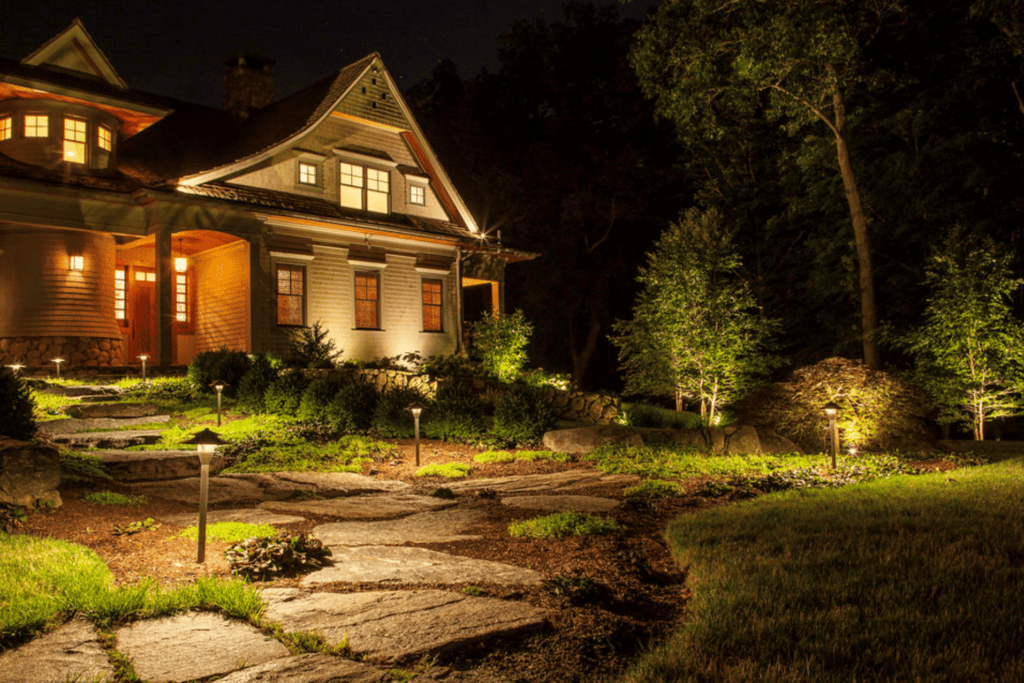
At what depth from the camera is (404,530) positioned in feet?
21.3

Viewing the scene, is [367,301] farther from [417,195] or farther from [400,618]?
[400,618]

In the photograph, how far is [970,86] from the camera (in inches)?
828

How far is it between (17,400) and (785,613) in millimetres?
8741

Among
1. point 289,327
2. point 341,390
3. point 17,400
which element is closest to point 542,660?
point 17,400

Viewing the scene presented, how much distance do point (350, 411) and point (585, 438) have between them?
428 centimetres

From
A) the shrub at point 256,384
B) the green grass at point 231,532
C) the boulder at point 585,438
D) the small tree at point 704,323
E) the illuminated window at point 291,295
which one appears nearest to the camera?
the green grass at point 231,532

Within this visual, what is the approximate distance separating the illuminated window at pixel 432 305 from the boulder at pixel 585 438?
10.5 m

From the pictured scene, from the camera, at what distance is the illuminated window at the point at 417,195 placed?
22500 millimetres

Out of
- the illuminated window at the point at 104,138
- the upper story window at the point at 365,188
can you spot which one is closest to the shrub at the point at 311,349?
the upper story window at the point at 365,188

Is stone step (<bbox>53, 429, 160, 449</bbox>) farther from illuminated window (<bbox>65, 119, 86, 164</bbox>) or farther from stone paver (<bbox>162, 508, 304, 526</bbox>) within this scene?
illuminated window (<bbox>65, 119, 86, 164</bbox>)

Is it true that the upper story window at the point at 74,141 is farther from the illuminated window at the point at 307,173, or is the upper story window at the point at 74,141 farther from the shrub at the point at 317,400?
the shrub at the point at 317,400

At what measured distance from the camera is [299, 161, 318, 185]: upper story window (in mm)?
20070

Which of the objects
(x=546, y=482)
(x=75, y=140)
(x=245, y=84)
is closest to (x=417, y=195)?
(x=245, y=84)

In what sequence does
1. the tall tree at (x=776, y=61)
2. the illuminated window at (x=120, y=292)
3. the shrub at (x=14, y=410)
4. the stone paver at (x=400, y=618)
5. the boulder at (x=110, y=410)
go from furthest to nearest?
the illuminated window at (x=120, y=292) < the tall tree at (x=776, y=61) < the boulder at (x=110, y=410) < the shrub at (x=14, y=410) < the stone paver at (x=400, y=618)
